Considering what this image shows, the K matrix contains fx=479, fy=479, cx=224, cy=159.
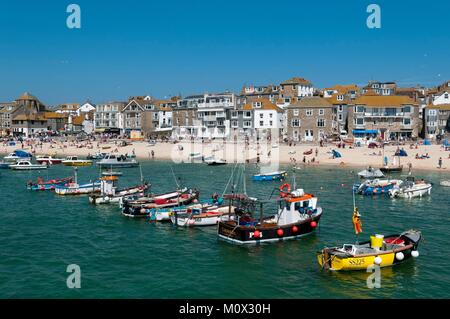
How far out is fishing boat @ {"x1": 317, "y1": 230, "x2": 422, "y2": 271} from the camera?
25891 millimetres

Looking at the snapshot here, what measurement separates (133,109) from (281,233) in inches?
4204

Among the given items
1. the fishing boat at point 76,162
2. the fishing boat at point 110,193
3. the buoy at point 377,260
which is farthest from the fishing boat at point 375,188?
the fishing boat at point 76,162

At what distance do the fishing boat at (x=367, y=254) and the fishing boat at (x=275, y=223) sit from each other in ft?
18.2

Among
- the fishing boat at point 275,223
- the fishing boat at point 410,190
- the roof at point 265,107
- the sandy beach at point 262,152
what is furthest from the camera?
the roof at point 265,107

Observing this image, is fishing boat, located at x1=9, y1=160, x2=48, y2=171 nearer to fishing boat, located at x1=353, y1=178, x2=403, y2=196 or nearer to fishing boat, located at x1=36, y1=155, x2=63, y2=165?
fishing boat, located at x1=36, y1=155, x2=63, y2=165

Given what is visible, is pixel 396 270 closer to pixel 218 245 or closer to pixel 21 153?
pixel 218 245

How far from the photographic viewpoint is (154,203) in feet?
140

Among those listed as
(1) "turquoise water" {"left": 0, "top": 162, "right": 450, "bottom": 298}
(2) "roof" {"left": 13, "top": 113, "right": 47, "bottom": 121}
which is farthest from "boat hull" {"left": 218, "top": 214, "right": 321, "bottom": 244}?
(2) "roof" {"left": 13, "top": 113, "right": 47, "bottom": 121}

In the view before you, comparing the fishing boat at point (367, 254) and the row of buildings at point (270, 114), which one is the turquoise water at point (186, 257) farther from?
the row of buildings at point (270, 114)

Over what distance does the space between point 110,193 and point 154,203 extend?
7.57 meters

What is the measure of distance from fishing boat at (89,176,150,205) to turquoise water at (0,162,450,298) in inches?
49.0

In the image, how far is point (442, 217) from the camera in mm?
39625

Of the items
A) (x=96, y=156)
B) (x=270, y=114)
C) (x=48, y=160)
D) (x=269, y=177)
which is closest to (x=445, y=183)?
(x=269, y=177)

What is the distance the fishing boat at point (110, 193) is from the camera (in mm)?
45844
